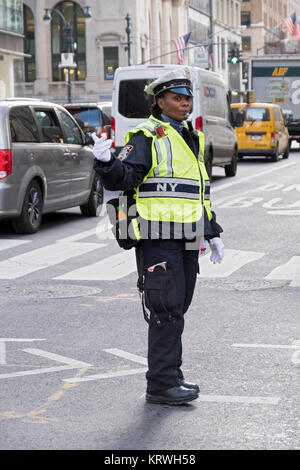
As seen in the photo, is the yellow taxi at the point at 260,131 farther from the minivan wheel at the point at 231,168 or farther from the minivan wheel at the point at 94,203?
the minivan wheel at the point at 94,203

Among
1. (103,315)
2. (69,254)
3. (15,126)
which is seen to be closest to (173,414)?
(103,315)

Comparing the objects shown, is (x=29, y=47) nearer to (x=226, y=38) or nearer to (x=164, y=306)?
(x=226, y=38)

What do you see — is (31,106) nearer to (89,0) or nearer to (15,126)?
(15,126)

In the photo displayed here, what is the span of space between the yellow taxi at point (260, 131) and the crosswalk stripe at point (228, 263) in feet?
66.0

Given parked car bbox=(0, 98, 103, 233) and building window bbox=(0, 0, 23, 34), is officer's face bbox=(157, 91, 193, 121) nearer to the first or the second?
parked car bbox=(0, 98, 103, 233)

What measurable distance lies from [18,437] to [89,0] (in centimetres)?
8191

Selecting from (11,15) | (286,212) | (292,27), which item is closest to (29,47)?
(292,27)

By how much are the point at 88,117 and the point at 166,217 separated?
22897mm

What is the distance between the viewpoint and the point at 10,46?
1847 inches

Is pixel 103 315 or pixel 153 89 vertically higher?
pixel 153 89

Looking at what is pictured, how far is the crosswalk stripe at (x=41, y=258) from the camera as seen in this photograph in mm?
11023

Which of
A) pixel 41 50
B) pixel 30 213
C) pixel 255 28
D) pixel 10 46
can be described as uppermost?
pixel 255 28

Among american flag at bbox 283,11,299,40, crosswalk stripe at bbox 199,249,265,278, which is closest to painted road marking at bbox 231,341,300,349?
crosswalk stripe at bbox 199,249,265,278
